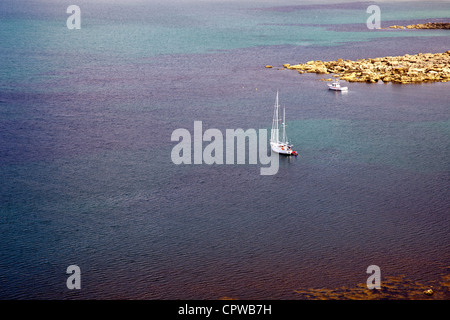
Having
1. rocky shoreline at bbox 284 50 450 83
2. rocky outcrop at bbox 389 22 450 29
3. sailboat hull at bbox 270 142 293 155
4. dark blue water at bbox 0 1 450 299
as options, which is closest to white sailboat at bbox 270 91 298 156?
sailboat hull at bbox 270 142 293 155

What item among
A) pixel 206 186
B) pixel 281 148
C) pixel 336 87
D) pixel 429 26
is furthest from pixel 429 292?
pixel 429 26

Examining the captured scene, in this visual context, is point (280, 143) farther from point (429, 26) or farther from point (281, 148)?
point (429, 26)

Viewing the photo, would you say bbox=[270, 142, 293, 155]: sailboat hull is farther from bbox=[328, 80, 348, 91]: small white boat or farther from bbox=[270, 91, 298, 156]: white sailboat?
bbox=[328, 80, 348, 91]: small white boat

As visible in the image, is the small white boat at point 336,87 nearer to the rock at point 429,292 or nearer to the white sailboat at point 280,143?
the white sailboat at point 280,143

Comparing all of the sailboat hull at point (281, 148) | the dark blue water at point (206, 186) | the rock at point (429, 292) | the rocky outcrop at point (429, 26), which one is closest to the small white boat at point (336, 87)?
the dark blue water at point (206, 186)

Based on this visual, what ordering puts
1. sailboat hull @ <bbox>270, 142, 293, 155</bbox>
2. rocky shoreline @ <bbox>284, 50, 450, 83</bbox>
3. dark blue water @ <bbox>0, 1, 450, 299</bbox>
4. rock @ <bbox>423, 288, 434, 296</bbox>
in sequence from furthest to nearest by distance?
rocky shoreline @ <bbox>284, 50, 450, 83</bbox> < sailboat hull @ <bbox>270, 142, 293, 155</bbox> < dark blue water @ <bbox>0, 1, 450, 299</bbox> < rock @ <bbox>423, 288, 434, 296</bbox>
